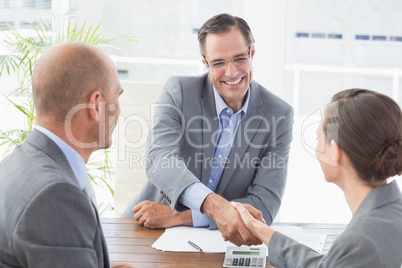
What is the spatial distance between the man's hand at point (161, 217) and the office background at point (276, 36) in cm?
200

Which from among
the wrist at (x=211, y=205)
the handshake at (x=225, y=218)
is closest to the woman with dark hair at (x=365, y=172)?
the handshake at (x=225, y=218)

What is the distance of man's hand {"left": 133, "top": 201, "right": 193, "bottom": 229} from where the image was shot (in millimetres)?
2068

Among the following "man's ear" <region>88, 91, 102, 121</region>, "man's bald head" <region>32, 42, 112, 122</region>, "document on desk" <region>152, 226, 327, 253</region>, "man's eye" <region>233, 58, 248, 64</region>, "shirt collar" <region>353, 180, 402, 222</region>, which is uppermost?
"man's bald head" <region>32, 42, 112, 122</region>

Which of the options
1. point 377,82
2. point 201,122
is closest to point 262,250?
point 201,122

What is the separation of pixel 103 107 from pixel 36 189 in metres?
0.35

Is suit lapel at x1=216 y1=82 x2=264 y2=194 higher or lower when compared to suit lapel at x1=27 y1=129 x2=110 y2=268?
lower

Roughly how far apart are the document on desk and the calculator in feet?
0.22

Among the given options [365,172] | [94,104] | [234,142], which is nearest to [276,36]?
[234,142]

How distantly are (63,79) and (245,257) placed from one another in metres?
0.87

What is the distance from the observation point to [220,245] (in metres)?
1.89

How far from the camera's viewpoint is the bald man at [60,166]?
44.8 inches

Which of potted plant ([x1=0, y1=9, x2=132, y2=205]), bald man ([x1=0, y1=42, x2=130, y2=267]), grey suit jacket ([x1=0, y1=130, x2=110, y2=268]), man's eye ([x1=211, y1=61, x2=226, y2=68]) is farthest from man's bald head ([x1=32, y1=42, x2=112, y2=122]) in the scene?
potted plant ([x1=0, y1=9, x2=132, y2=205])

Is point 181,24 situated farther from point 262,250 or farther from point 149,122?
point 262,250

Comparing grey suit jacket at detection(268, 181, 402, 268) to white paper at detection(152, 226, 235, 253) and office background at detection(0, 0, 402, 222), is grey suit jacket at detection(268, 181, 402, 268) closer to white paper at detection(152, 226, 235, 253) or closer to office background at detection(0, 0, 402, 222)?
white paper at detection(152, 226, 235, 253)
